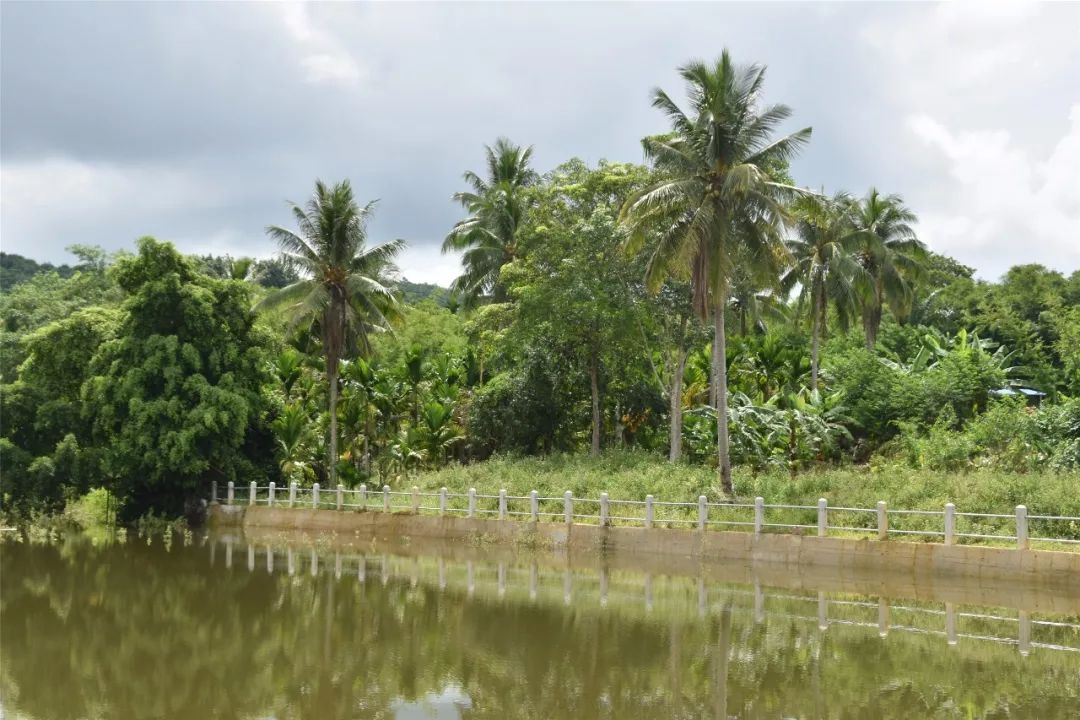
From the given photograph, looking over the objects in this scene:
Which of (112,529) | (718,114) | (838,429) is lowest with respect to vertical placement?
(112,529)

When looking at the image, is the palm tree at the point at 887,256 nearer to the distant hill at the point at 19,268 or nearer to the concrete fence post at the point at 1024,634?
the concrete fence post at the point at 1024,634

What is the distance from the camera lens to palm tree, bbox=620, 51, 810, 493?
24.8 metres

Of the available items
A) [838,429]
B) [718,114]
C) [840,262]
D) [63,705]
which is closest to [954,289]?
[840,262]

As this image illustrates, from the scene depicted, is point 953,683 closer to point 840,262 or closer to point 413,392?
point 840,262

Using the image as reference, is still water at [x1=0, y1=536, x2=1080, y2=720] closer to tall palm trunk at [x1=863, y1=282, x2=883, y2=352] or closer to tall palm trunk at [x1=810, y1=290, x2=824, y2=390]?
tall palm trunk at [x1=810, y1=290, x2=824, y2=390]

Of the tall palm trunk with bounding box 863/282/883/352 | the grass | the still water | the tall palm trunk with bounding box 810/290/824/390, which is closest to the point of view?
the still water

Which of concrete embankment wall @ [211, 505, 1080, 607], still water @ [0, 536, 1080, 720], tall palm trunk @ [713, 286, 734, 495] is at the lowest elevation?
still water @ [0, 536, 1080, 720]

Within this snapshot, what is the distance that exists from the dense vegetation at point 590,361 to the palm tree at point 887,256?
0.11 metres

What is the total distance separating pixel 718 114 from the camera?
977 inches

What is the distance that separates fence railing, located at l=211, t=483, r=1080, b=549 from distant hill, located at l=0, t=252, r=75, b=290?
64.3 metres

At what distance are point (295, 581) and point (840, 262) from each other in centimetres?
2317

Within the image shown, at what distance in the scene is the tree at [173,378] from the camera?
104 ft

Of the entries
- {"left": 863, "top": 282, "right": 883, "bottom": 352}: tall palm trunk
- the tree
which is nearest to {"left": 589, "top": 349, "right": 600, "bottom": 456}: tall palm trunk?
the tree

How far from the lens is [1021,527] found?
1886 centimetres
